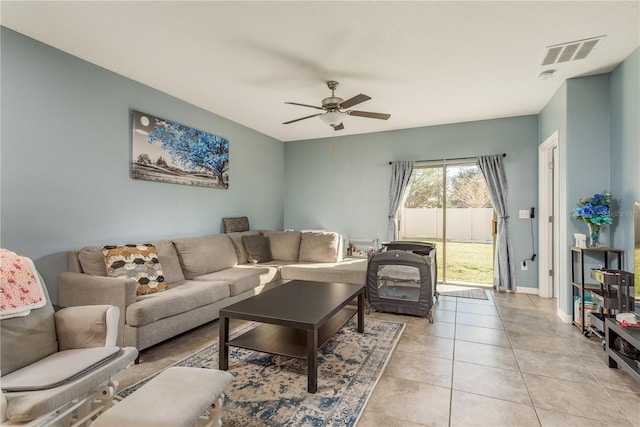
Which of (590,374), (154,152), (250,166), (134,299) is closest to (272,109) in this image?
(250,166)

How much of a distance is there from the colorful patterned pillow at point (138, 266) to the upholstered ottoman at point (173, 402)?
1.57 m

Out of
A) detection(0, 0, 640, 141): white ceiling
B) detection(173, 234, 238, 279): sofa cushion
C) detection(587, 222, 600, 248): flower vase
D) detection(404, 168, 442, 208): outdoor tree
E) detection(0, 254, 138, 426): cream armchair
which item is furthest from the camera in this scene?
detection(404, 168, 442, 208): outdoor tree

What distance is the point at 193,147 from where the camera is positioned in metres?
4.09

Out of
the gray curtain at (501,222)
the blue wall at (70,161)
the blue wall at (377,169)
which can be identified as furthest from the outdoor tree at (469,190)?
the blue wall at (70,161)

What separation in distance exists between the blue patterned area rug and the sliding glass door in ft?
8.79

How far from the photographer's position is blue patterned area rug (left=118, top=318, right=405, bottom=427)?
1.81 metres

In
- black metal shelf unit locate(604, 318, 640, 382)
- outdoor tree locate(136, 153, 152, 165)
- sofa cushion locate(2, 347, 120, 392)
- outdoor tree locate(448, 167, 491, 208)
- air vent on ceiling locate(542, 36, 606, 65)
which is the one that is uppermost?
air vent on ceiling locate(542, 36, 606, 65)

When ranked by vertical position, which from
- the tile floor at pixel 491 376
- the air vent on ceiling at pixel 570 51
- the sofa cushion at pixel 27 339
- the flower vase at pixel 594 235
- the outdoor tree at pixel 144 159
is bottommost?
the tile floor at pixel 491 376

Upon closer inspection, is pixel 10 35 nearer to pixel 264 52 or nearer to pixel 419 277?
pixel 264 52

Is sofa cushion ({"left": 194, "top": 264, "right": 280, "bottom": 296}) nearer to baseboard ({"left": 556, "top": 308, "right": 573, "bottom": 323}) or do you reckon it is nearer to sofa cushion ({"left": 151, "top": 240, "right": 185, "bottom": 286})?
sofa cushion ({"left": 151, "top": 240, "right": 185, "bottom": 286})

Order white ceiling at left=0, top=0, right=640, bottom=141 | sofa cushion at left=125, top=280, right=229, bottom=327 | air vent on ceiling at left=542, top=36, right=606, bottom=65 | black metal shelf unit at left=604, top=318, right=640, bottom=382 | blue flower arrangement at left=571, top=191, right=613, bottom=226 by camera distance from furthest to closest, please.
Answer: blue flower arrangement at left=571, top=191, right=613, bottom=226 → air vent on ceiling at left=542, top=36, right=606, bottom=65 → sofa cushion at left=125, top=280, right=229, bottom=327 → white ceiling at left=0, top=0, right=640, bottom=141 → black metal shelf unit at left=604, top=318, right=640, bottom=382

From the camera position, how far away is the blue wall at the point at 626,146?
2680 mm

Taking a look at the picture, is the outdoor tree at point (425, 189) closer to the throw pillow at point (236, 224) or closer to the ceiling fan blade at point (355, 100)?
the ceiling fan blade at point (355, 100)

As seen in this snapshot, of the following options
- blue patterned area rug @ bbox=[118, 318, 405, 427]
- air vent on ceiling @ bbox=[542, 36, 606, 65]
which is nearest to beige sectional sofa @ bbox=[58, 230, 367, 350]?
blue patterned area rug @ bbox=[118, 318, 405, 427]
